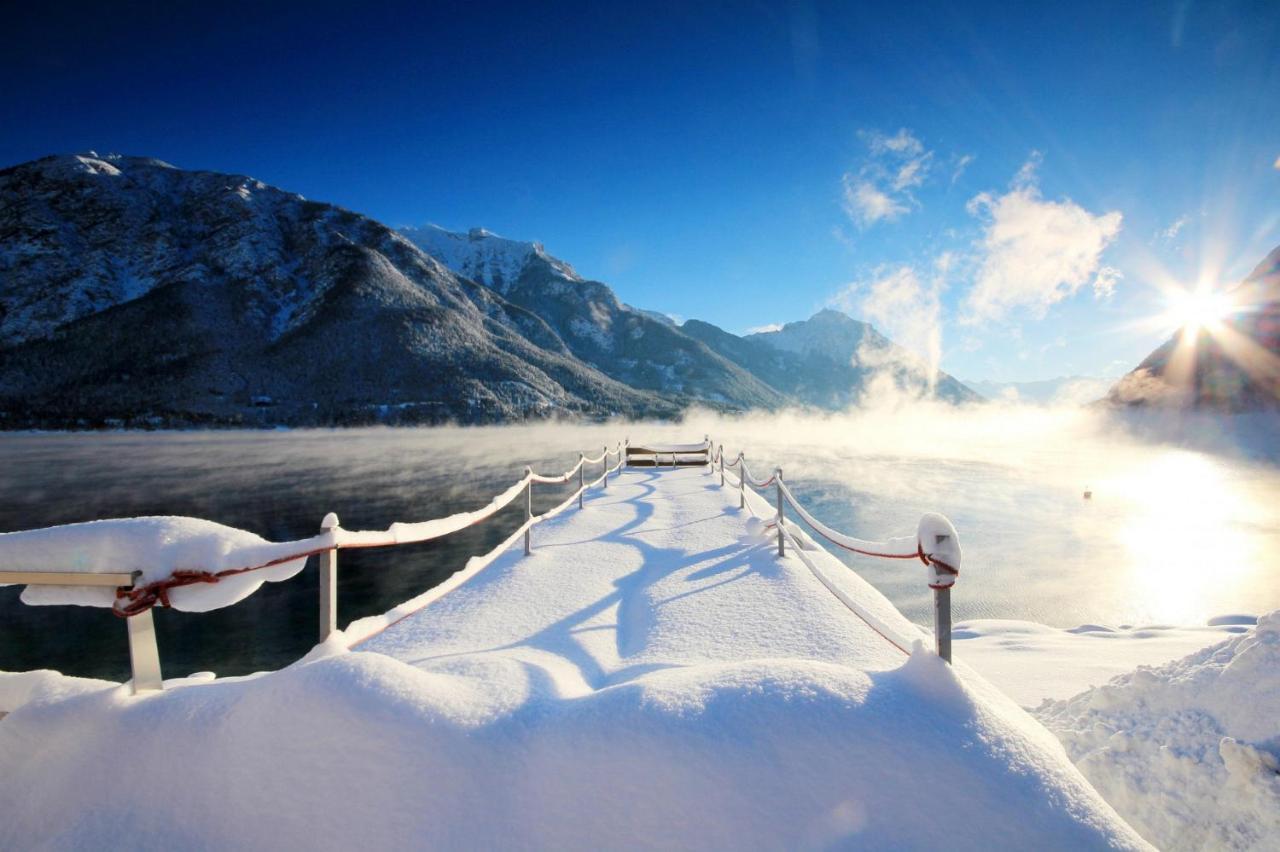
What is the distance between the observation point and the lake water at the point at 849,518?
11.3 meters

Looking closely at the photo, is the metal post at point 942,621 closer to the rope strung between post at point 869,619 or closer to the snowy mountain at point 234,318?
the rope strung between post at point 869,619

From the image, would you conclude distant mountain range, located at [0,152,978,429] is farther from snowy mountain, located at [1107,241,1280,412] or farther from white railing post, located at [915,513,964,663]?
white railing post, located at [915,513,964,663]

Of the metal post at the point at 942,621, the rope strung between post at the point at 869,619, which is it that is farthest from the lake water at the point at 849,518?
the metal post at the point at 942,621

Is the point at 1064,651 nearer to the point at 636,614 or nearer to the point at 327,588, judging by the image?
the point at 636,614

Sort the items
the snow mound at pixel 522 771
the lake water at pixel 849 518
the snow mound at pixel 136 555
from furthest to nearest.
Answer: the lake water at pixel 849 518 → the snow mound at pixel 136 555 → the snow mound at pixel 522 771

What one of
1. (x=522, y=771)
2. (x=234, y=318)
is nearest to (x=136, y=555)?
(x=522, y=771)

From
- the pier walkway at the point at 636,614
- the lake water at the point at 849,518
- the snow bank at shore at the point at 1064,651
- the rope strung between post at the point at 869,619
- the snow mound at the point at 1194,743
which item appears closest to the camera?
the snow mound at the point at 1194,743

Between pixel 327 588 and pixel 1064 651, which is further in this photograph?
pixel 1064 651

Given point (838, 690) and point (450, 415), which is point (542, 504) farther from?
point (450, 415)

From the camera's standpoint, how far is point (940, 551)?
2508 mm

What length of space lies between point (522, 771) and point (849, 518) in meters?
21.6

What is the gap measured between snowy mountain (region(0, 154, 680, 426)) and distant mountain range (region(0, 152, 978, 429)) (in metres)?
0.40

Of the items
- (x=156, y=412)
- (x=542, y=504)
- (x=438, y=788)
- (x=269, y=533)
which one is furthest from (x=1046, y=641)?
(x=156, y=412)

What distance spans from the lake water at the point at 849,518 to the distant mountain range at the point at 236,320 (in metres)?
53.1
